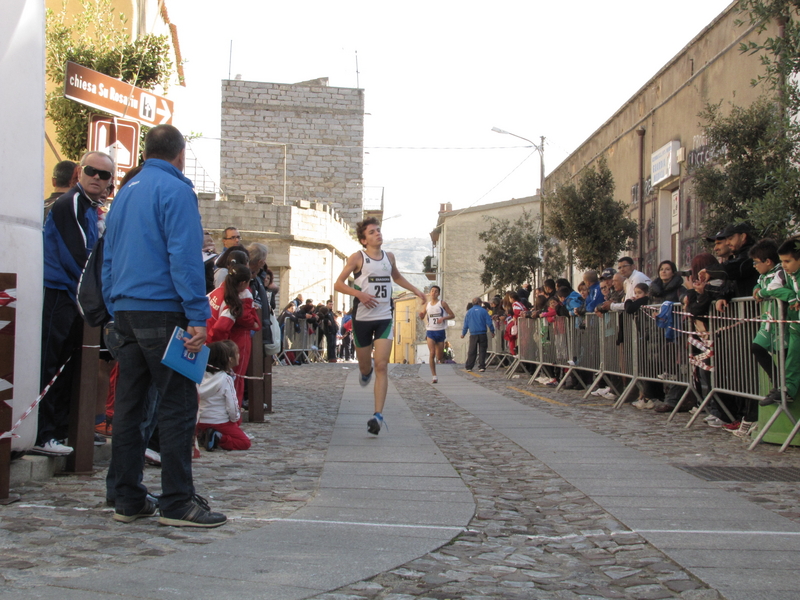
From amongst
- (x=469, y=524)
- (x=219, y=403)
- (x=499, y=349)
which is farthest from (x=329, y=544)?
(x=499, y=349)

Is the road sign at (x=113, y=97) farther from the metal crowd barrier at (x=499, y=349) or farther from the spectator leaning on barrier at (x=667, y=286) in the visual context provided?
the metal crowd barrier at (x=499, y=349)

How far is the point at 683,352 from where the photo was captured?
30.6 feet

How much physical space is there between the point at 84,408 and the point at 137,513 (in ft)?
4.54

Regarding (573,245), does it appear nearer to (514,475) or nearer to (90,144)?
(90,144)

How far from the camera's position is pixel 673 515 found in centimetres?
455

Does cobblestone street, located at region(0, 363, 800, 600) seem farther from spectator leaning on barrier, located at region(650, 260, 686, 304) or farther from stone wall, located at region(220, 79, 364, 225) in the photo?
stone wall, located at region(220, 79, 364, 225)

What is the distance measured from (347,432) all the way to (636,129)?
588 inches

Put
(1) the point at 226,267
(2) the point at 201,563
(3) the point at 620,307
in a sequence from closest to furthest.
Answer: (2) the point at 201,563 → (1) the point at 226,267 → (3) the point at 620,307

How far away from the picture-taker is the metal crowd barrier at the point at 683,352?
24.9 feet

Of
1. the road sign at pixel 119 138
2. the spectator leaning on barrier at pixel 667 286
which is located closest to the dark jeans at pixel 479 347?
the spectator leaning on barrier at pixel 667 286

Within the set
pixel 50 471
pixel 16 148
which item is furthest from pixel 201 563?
pixel 16 148

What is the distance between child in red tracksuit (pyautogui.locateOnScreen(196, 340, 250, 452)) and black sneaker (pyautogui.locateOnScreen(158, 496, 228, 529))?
2.55 metres

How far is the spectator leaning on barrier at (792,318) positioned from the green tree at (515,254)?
21.3 meters

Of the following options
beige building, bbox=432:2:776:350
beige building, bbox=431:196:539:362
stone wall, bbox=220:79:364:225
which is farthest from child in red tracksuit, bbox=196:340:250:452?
beige building, bbox=431:196:539:362
